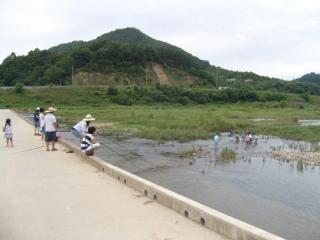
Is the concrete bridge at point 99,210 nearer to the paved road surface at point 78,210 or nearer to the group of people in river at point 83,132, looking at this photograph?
the paved road surface at point 78,210

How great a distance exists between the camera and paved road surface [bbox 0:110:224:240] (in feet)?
22.1

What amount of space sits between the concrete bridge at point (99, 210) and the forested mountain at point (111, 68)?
299ft

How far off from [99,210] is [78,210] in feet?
1.23

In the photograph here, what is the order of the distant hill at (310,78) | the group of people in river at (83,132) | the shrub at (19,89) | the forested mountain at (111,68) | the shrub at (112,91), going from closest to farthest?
the group of people in river at (83,132), the shrub at (19,89), the shrub at (112,91), the forested mountain at (111,68), the distant hill at (310,78)

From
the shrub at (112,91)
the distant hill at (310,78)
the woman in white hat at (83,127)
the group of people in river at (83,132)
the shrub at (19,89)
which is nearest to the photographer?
the group of people in river at (83,132)

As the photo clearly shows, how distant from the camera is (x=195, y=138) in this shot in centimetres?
2762

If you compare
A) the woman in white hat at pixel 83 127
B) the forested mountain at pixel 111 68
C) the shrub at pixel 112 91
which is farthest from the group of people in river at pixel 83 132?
the forested mountain at pixel 111 68

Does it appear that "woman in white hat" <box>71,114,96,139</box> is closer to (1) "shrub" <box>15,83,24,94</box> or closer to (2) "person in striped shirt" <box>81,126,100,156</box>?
(2) "person in striped shirt" <box>81,126,100,156</box>

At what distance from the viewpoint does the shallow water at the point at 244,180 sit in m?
10.8

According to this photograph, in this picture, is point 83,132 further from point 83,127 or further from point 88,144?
point 88,144

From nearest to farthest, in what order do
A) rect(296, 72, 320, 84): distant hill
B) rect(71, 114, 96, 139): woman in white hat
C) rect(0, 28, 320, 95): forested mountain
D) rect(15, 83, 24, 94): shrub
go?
1. rect(71, 114, 96, 139): woman in white hat
2. rect(15, 83, 24, 94): shrub
3. rect(0, 28, 320, 95): forested mountain
4. rect(296, 72, 320, 84): distant hill

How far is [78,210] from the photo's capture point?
26.4 ft

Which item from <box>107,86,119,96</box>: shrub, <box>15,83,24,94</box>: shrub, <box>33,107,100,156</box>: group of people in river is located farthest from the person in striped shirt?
<box>15,83,24,94</box>: shrub

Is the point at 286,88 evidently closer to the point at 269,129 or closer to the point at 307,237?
the point at 269,129
